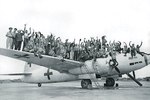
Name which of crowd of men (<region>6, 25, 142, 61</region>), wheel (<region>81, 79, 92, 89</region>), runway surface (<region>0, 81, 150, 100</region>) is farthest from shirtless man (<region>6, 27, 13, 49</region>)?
wheel (<region>81, 79, 92, 89</region>)

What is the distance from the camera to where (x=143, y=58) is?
16062 millimetres

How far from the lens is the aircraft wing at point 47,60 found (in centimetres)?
1498

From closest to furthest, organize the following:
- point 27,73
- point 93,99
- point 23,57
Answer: point 93,99, point 23,57, point 27,73

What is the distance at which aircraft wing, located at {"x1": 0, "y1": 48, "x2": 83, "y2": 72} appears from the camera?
1498 cm

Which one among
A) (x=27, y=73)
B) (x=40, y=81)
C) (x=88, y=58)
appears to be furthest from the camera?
(x=27, y=73)

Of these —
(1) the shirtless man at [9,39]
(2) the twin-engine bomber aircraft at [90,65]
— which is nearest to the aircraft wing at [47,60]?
(2) the twin-engine bomber aircraft at [90,65]

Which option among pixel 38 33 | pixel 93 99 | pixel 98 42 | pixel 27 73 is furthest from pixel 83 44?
pixel 93 99

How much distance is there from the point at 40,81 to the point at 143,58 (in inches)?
373

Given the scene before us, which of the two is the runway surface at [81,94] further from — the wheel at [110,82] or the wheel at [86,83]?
the wheel at [110,82]

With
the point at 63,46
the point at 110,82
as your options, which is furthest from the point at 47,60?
the point at 110,82

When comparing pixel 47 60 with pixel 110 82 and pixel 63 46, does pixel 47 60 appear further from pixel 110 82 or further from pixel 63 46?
pixel 110 82

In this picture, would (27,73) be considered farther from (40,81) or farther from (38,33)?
(38,33)

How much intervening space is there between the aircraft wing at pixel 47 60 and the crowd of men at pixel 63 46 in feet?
1.70

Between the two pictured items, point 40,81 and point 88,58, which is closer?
point 88,58
